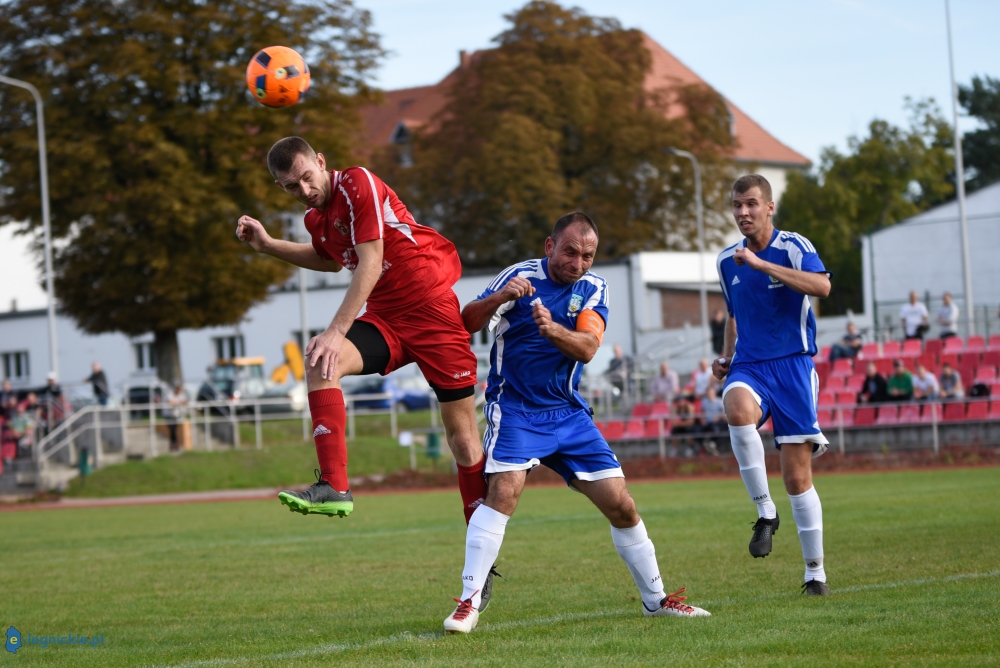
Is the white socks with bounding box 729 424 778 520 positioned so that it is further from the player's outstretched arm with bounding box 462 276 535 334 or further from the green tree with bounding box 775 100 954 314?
the green tree with bounding box 775 100 954 314

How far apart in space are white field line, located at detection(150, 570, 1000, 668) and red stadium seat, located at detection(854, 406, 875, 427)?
1607 centimetres

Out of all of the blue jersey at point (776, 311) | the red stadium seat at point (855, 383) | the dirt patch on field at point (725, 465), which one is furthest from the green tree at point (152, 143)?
the blue jersey at point (776, 311)

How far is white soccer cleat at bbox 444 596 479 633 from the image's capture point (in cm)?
611

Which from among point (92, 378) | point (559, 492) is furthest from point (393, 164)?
point (559, 492)

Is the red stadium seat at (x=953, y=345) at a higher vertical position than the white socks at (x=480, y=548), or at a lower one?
higher

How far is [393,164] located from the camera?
2024 inches

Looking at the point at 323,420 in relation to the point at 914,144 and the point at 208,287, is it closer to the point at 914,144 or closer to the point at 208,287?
the point at 208,287

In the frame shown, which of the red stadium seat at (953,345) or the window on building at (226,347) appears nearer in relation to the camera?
the red stadium seat at (953,345)

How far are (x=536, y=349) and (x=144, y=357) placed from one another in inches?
2059

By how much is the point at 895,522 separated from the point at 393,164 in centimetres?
4198

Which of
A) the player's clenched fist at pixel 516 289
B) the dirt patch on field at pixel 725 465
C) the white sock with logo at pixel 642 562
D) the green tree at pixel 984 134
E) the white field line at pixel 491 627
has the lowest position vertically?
the dirt patch on field at pixel 725 465

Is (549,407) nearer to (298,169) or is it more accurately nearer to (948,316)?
(298,169)

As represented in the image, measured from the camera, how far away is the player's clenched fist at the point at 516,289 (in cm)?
631

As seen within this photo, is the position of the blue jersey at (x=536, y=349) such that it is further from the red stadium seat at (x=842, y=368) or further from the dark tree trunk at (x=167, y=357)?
the dark tree trunk at (x=167, y=357)
